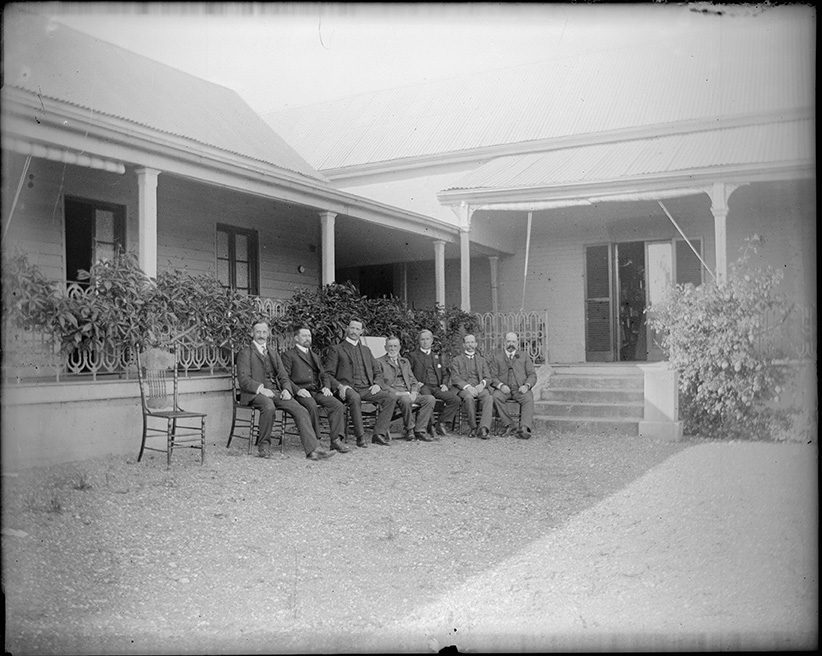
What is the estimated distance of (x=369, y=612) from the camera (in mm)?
4035

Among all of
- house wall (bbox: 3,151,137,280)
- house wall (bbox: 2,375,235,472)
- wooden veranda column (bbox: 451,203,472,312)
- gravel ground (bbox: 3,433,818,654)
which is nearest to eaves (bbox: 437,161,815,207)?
wooden veranda column (bbox: 451,203,472,312)

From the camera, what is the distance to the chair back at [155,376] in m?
7.34

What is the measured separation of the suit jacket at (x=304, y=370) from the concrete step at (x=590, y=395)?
3.81 metres

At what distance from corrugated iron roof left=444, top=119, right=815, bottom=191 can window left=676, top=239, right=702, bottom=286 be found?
5.72 ft

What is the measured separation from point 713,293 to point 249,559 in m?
7.06

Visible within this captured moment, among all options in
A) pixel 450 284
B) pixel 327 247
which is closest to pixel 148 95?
pixel 327 247

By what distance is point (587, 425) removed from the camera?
397 inches

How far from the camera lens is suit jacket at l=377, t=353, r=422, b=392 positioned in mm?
9789

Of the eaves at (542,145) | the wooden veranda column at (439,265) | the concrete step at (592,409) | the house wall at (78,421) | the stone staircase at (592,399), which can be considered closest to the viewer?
the house wall at (78,421)

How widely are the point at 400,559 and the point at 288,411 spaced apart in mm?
3563

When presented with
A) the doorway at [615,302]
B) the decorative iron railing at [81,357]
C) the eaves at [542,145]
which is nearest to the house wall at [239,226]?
the decorative iron railing at [81,357]

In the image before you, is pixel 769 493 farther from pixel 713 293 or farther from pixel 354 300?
pixel 354 300

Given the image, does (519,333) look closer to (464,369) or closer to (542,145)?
(464,369)

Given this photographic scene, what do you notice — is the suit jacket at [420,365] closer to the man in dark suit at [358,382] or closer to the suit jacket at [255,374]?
the man in dark suit at [358,382]
